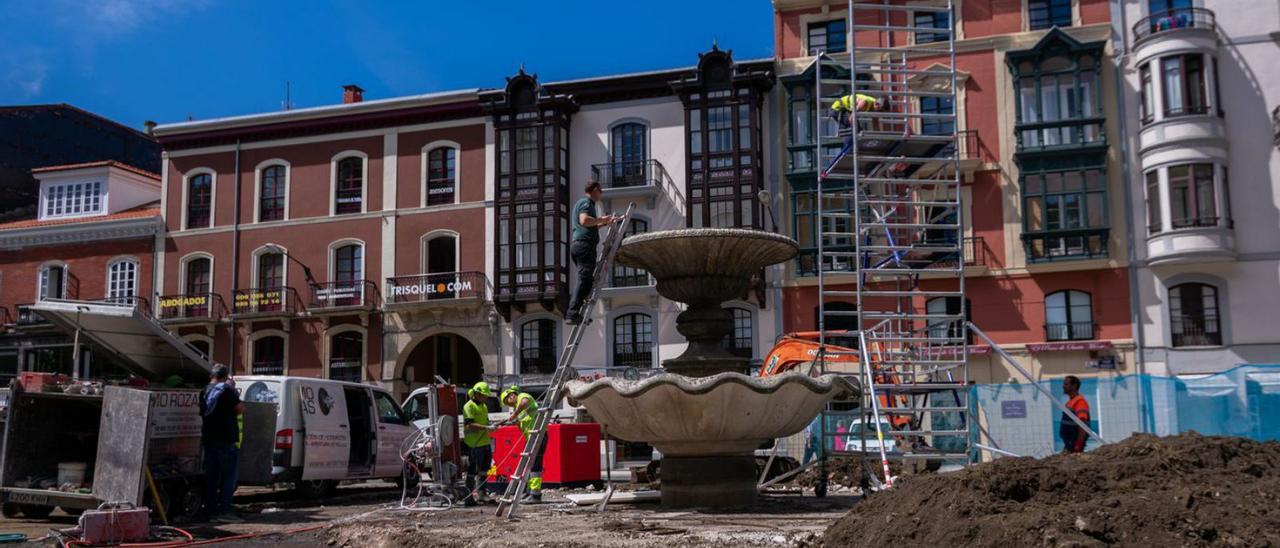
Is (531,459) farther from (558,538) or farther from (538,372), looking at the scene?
(538,372)

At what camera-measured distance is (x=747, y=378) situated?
10.2 meters

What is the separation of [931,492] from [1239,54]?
1068 inches

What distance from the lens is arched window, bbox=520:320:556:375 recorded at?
110ft

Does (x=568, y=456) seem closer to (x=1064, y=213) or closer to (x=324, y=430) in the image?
(x=324, y=430)

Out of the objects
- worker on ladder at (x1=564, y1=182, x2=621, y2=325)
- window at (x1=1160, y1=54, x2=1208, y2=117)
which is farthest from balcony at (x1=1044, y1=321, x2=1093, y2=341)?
worker on ladder at (x1=564, y1=182, x2=621, y2=325)

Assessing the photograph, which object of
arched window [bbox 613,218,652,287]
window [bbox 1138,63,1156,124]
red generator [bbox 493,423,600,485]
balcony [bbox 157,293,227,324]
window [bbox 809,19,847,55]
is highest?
window [bbox 809,19,847,55]

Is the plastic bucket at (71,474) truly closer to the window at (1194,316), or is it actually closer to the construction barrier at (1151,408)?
the construction barrier at (1151,408)

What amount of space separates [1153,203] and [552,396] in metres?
23.9

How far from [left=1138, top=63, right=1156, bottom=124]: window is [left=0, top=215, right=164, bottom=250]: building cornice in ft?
102

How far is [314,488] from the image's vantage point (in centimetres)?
1738

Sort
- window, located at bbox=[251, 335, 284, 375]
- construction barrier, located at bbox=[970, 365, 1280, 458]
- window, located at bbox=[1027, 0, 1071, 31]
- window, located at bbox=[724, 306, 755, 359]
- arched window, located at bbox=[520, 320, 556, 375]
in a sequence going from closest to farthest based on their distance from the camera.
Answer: construction barrier, located at bbox=[970, 365, 1280, 458] → window, located at bbox=[1027, 0, 1071, 31] → window, located at bbox=[724, 306, 755, 359] → arched window, located at bbox=[520, 320, 556, 375] → window, located at bbox=[251, 335, 284, 375]

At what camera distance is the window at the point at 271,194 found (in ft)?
122

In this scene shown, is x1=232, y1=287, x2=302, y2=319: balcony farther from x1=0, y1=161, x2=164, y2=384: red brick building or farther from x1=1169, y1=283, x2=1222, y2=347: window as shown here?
x1=1169, y1=283, x2=1222, y2=347: window

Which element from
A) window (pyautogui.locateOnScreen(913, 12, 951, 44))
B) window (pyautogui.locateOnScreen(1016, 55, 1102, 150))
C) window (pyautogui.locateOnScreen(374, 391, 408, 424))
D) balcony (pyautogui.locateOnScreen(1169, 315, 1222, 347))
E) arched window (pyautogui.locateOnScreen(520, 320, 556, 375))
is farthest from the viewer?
arched window (pyautogui.locateOnScreen(520, 320, 556, 375))
